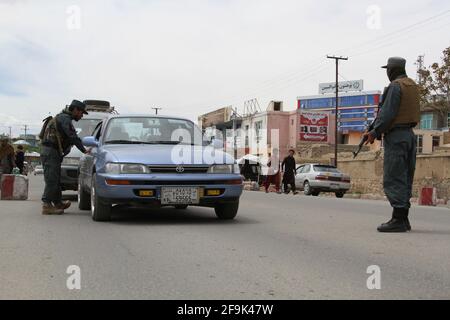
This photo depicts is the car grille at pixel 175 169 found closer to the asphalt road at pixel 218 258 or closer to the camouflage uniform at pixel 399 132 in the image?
the asphalt road at pixel 218 258

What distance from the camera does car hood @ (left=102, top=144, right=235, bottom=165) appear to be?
24.8 feet

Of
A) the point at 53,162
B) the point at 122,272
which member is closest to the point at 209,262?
the point at 122,272

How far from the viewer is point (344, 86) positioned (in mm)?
79500

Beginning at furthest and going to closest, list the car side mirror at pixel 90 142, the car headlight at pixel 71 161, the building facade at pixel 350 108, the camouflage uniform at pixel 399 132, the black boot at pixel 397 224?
1. the building facade at pixel 350 108
2. the car headlight at pixel 71 161
3. the car side mirror at pixel 90 142
4. the black boot at pixel 397 224
5. the camouflage uniform at pixel 399 132

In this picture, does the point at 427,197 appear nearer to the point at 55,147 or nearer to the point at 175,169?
the point at 175,169

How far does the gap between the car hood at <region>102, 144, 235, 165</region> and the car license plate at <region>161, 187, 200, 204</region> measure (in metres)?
0.37

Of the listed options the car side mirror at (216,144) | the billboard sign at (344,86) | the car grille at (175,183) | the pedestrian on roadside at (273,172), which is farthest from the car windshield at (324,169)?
the billboard sign at (344,86)

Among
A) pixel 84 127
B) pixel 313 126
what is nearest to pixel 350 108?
pixel 313 126

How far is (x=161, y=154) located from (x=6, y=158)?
1148cm

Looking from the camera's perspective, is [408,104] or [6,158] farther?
[6,158]

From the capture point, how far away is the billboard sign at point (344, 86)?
77500 millimetres

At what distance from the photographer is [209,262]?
5273 millimetres

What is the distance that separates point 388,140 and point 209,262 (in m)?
3.02

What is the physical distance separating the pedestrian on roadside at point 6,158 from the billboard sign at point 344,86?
64908 millimetres
